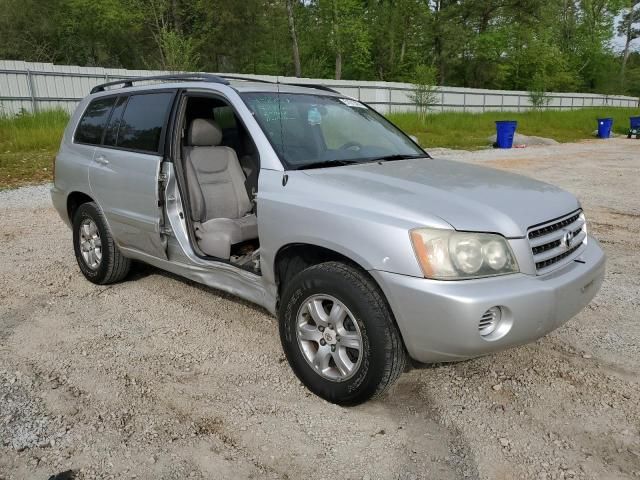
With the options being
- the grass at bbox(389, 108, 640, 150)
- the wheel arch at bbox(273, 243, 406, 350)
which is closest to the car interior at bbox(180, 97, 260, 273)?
the wheel arch at bbox(273, 243, 406, 350)

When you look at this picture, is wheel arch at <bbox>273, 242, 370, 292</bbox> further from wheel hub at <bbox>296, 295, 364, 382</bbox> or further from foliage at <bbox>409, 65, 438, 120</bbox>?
foliage at <bbox>409, 65, 438, 120</bbox>

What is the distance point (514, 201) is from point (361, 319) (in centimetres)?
104

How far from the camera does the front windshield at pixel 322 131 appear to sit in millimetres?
3416

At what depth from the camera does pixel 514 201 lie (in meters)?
2.89

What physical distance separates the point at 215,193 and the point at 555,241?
2527mm

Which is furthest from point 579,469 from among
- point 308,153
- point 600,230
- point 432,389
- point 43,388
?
point 600,230

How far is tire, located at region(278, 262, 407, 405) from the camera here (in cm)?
264

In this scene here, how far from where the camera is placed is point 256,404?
296 cm

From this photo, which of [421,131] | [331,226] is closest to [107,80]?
[421,131]

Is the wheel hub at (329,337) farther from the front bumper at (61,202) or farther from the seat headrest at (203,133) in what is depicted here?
the front bumper at (61,202)

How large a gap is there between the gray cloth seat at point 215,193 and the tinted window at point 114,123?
74cm

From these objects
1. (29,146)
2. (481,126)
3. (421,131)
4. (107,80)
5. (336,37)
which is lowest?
(481,126)

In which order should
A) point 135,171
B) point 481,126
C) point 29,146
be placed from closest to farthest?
1. point 135,171
2. point 29,146
3. point 481,126

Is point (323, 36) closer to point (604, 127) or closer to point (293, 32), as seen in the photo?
point (293, 32)
